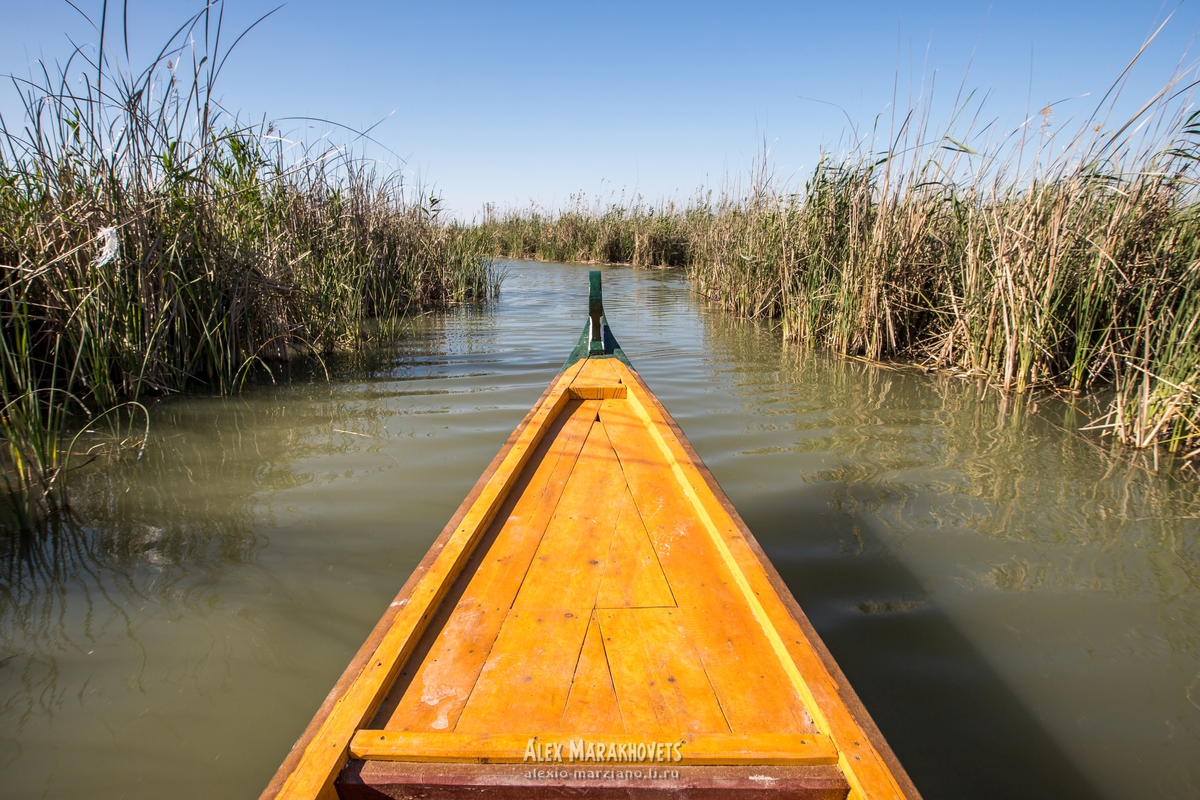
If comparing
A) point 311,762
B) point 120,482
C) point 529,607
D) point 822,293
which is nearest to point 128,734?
point 311,762

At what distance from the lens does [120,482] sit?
2.83 meters

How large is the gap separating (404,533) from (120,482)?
1.47m

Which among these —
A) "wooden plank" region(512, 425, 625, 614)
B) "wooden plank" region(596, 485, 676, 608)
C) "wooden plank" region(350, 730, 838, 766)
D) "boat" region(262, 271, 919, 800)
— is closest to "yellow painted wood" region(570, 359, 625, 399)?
"wooden plank" region(512, 425, 625, 614)

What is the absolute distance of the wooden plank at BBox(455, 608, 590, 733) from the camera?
1.17 metres

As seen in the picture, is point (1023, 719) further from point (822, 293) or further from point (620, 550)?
point (822, 293)

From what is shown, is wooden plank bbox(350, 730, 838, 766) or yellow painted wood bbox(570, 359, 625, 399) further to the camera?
yellow painted wood bbox(570, 359, 625, 399)

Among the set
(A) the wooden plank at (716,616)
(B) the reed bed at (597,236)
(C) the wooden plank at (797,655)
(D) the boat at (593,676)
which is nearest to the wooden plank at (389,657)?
(D) the boat at (593,676)

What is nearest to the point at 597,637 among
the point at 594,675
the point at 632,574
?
the point at 594,675

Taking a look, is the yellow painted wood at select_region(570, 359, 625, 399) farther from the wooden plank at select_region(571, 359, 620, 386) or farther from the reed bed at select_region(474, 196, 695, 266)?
the reed bed at select_region(474, 196, 695, 266)

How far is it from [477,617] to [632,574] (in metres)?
0.42

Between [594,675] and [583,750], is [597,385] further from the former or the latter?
[583,750]

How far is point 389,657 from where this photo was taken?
126 cm

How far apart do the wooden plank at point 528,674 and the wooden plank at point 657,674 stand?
9 centimetres

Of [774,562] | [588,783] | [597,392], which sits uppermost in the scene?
[597,392]
